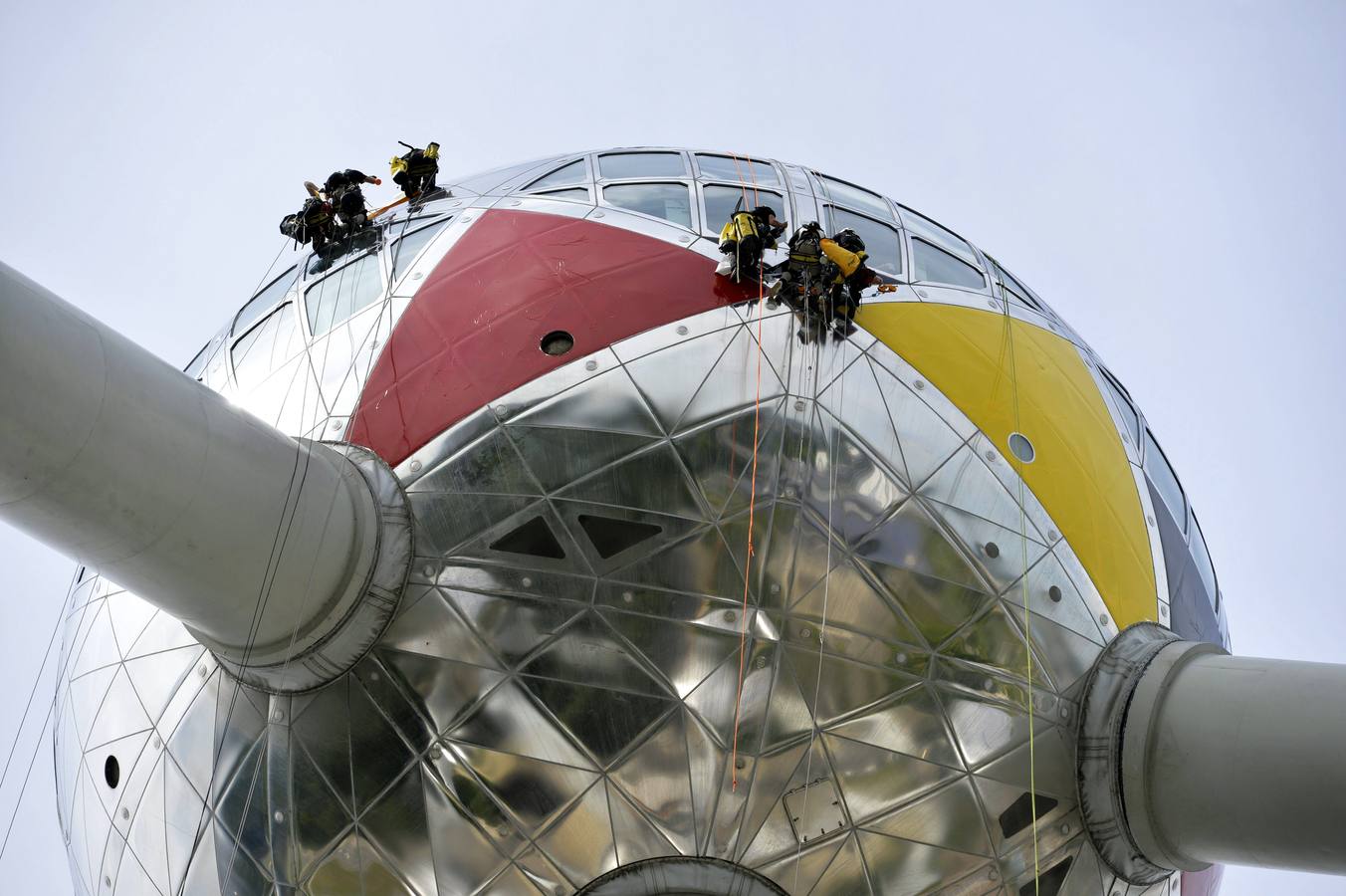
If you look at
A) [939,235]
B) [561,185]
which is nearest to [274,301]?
[561,185]

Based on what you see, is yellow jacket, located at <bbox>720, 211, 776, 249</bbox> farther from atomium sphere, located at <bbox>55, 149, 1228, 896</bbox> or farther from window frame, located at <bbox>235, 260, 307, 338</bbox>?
window frame, located at <bbox>235, 260, 307, 338</bbox>

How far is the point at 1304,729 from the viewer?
358 inches

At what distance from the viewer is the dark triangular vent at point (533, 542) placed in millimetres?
9227

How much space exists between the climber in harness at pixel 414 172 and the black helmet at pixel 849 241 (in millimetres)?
3920

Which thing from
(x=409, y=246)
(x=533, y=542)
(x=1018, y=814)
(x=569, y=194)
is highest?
(x=569, y=194)

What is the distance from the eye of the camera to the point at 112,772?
35.5 ft

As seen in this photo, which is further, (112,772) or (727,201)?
(727,201)

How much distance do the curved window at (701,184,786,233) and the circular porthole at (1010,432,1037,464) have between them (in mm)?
2652

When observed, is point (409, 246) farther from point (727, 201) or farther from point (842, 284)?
point (842, 284)

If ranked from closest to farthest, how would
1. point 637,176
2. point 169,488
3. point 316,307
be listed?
1. point 169,488
2. point 316,307
3. point 637,176

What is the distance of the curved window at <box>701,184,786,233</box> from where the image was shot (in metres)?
11.1

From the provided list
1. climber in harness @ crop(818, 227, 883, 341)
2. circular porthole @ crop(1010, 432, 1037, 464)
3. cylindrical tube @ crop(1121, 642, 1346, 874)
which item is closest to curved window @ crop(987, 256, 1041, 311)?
circular porthole @ crop(1010, 432, 1037, 464)

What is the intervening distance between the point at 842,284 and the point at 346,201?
4539 mm

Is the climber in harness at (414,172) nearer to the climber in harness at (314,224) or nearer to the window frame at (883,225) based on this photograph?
the climber in harness at (314,224)
